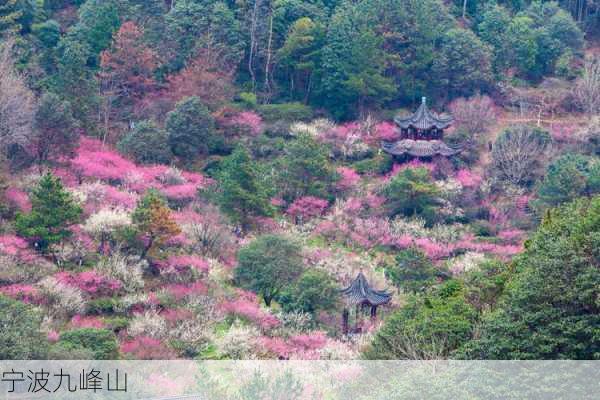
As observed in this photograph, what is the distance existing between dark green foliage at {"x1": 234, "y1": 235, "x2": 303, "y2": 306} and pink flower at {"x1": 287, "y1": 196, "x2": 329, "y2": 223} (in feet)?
20.4

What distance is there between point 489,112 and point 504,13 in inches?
275

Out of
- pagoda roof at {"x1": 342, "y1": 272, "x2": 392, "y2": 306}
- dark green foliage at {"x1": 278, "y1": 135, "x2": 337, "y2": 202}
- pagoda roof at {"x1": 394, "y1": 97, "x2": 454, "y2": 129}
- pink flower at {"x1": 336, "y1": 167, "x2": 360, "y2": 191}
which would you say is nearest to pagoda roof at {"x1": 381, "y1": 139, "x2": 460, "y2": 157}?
pagoda roof at {"x1": 394, "y1": 97, "x2": 454, "y2": 129}

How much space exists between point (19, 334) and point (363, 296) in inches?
420

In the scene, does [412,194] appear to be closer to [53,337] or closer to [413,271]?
[413,271]

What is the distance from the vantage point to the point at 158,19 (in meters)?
41.4

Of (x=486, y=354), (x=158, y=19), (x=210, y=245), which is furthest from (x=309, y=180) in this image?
(x=486, y=354)

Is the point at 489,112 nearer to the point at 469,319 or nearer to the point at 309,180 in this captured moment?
the point at 309,180

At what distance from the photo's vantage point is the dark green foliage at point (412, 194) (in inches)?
1299

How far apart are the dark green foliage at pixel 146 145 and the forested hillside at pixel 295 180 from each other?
0.36 ft

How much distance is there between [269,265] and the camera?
26.7 m

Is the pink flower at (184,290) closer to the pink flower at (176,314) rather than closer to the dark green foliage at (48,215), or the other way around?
the pink flower at (176,314)

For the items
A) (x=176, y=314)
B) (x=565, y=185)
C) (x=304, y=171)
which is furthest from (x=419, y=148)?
(x=176, y=314)

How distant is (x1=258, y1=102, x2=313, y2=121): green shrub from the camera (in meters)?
40.2

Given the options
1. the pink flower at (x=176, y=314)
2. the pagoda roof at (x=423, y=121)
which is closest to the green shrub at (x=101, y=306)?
the pink flower at (x=176, y=314)
